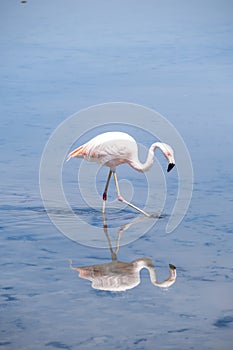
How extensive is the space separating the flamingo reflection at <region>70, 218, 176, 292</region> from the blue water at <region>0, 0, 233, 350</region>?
0.19 feet

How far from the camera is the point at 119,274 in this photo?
6344 mm

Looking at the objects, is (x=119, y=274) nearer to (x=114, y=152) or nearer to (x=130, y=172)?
(x=114, y=152)

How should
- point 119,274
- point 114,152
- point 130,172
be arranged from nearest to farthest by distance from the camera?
1. point 119,274
2. point 114,152
3. point 130,172

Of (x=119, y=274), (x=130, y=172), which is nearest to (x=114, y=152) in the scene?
(x=130, y=172)

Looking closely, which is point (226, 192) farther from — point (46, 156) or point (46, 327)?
point (46, 327)

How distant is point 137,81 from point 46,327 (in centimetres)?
770

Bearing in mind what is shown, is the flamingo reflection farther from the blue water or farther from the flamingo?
the flamingo

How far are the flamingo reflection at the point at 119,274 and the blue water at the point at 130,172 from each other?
0.19 feet

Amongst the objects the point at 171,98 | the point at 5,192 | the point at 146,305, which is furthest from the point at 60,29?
the point at 146,305

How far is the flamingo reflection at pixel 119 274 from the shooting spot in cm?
612

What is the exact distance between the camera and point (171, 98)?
11781mm

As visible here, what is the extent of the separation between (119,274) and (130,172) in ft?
9.35

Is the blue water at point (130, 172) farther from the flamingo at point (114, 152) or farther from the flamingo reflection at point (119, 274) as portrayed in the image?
the flamingo at point (114, 152)

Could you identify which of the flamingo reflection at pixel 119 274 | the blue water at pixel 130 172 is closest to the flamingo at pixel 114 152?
the blue water at pixel 130 172
